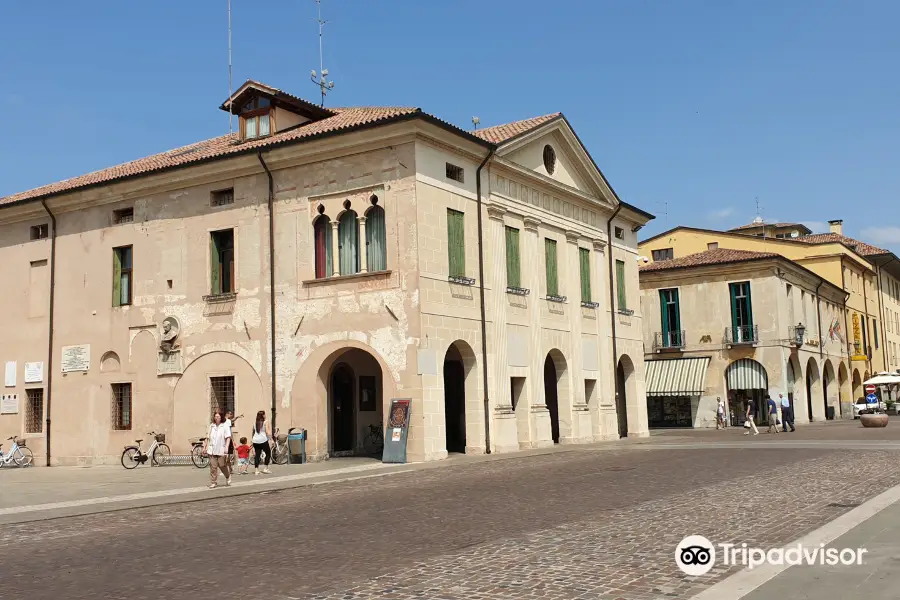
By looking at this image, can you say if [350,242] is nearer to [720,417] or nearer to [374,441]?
[374,441]

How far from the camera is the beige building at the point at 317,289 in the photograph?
24.2 metres

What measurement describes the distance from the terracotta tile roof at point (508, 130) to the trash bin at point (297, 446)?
1028 cm

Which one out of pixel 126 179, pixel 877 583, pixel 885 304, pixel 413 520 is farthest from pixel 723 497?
pixel 885 304

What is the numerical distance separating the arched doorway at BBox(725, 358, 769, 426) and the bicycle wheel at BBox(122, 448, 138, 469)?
3026 cm

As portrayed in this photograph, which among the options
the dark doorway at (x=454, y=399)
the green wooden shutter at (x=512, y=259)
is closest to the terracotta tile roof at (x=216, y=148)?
the green wooden shutter at (x=512, y=259)

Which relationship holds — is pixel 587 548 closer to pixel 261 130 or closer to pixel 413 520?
pixel 413 520

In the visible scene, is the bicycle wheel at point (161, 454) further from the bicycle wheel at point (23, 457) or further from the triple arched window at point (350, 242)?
the triple arched window at point (350, 242)

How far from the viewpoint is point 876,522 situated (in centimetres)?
1001

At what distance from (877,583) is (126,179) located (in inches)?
1025

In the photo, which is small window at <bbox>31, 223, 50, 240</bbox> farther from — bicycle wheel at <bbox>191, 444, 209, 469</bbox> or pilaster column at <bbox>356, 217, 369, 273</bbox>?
pilaster column at <bbox>356, 217, 369, 273</bbox>

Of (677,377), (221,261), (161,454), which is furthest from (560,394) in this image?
(677,377)

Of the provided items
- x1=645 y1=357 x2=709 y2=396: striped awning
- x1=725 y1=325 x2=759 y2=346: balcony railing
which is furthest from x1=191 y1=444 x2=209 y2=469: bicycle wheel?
x1=725 y1=325 x2=759 y2=346: balcony railing

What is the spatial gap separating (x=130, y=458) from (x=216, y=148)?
10.1 meters

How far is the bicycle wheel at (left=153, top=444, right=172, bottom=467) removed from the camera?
2620 centimetres
